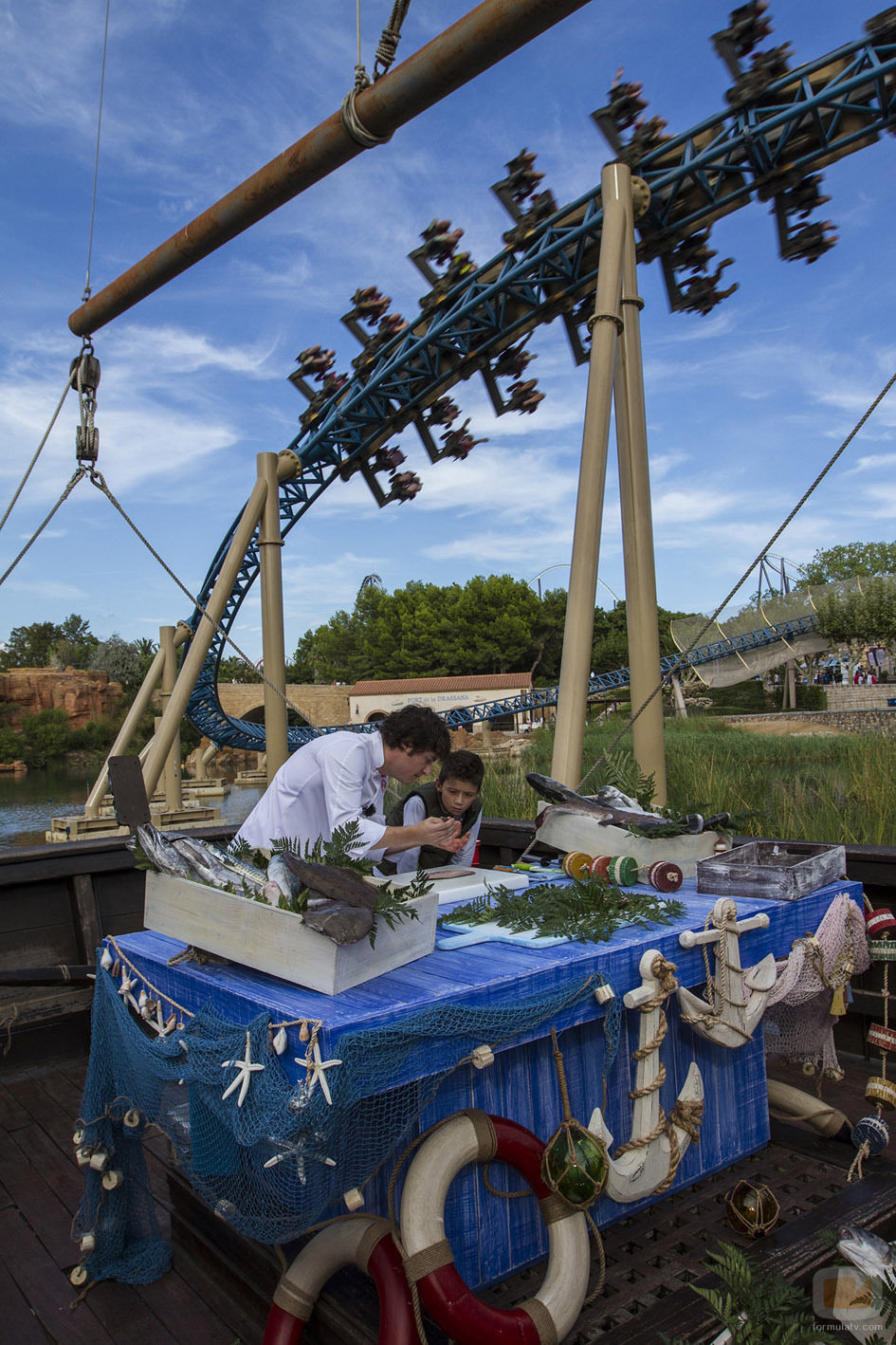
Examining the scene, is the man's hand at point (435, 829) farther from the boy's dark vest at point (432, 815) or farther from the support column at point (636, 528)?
the support column at point (636, 528)

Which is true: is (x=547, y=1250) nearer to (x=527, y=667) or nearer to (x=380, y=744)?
(x=380, y=744)

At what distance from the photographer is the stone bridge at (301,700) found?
147 feet

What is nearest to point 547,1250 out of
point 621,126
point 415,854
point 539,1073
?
point 539,1073

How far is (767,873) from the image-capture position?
2.42 meters

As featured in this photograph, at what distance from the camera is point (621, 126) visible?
677 centimetres

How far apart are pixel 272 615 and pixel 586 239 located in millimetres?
4510

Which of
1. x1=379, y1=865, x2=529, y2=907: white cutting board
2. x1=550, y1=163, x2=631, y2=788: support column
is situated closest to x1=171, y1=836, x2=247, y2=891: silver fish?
x1=379, y1=865, x2=529, y2=907: white cutting board

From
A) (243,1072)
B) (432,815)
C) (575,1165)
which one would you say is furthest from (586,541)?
(243,1072)

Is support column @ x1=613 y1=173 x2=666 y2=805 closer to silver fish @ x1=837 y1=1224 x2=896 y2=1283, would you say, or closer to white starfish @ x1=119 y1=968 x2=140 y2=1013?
silver fish @ x1=837 y1=1224 x2=896 y2=1283

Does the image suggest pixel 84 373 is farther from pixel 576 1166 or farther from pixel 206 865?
pixel 576 1166

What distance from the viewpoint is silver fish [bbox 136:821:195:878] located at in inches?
80.0

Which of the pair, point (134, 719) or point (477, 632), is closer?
point (134, 719)

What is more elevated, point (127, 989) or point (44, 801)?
point (127, 989)

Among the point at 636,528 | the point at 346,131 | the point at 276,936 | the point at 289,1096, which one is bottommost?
the point at 289,1096
